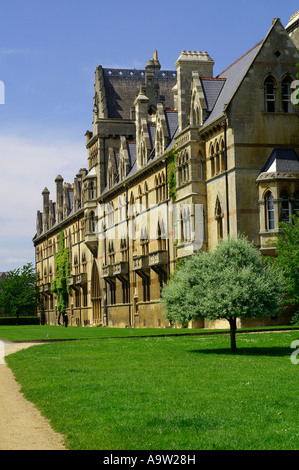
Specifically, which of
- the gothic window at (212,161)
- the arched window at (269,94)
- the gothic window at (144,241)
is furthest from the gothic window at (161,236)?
the arched window at (269,94)

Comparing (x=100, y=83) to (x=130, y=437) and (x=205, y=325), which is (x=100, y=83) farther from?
(x=130, y=437)

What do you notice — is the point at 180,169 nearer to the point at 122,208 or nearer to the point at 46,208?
the point at 122,208

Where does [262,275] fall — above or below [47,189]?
below

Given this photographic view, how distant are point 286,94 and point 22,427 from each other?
3215 centimetres

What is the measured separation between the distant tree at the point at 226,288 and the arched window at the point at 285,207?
12.3 metres

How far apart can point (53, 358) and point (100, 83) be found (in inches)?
1962

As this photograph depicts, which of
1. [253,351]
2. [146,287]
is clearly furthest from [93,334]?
[253,351]

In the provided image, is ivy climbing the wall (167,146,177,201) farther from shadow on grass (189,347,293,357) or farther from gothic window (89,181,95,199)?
gothic window (89,181,95,199)

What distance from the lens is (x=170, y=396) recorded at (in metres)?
14.7

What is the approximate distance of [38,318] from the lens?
111500mm

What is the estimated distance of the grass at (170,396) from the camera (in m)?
10.7

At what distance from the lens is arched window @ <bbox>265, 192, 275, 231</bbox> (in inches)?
1518

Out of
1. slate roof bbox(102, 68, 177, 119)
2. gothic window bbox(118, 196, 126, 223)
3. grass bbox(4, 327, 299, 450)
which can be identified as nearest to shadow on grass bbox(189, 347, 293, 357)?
grass bbox(4, 327, 299, 450)

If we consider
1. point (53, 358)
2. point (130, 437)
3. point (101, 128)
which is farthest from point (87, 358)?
point (101, 128)
